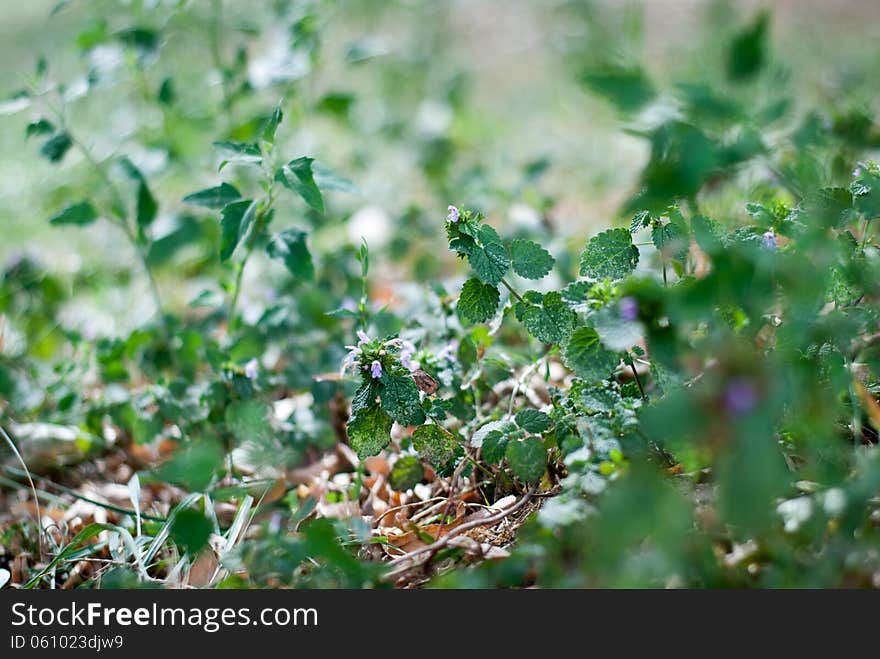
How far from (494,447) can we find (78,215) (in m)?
1.22

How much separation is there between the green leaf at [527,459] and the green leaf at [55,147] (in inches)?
48.2

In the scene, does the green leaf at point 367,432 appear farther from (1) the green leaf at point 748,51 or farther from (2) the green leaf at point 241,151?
(1) the green leaf at point 748,51

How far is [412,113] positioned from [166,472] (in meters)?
2.80

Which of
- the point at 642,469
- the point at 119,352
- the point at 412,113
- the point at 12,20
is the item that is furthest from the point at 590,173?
the point at 12,20

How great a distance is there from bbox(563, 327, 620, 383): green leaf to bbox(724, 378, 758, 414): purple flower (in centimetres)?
30

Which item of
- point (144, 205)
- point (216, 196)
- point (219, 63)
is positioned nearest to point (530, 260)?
point (216, 196)

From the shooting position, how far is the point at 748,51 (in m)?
1.01

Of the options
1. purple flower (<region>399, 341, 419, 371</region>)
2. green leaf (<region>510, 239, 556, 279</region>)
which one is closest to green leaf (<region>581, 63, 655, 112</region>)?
green leaf (<region>510, 239, 556, 279</region>)

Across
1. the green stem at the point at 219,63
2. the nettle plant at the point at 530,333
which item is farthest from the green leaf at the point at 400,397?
the green stem at the point at 219,63

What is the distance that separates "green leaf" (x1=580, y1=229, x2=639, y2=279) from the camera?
123cm

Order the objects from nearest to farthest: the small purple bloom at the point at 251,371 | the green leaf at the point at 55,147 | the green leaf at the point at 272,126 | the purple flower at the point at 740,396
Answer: the purple flower at the point at 740,396, the green leaf at the point at 272,126, the small purple bloom at the point at 251,371, the green leaf at the point at 55,147

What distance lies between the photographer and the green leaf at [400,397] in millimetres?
1229

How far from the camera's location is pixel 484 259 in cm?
125

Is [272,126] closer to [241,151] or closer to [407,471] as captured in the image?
[241,151]
